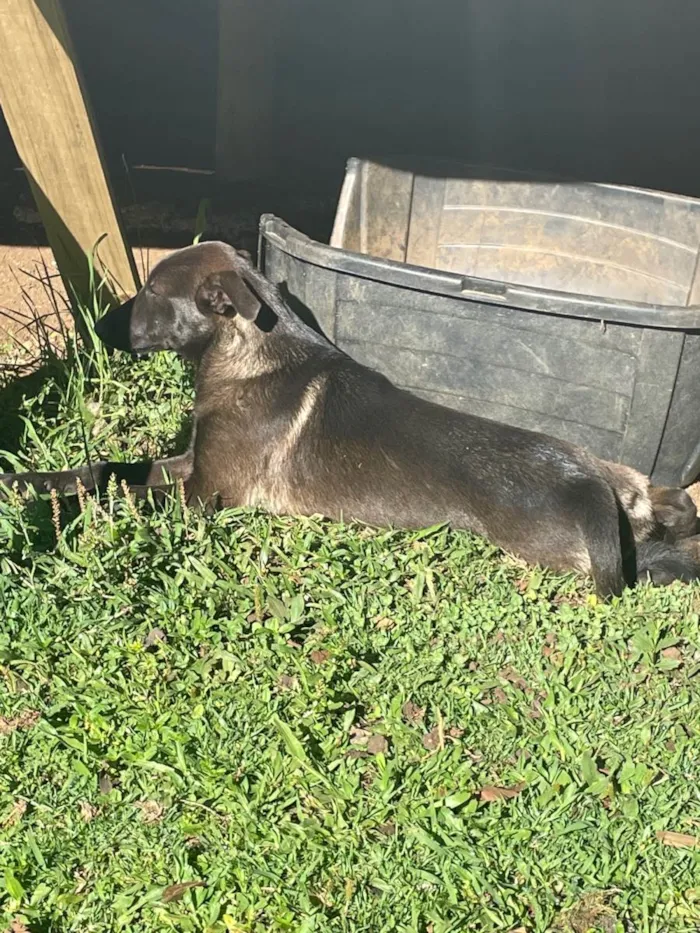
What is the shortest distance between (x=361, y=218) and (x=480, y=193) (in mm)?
696

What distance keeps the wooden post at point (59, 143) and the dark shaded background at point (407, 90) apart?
5.20ft

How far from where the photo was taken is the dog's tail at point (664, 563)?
14.8ft

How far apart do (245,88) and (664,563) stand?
473cm

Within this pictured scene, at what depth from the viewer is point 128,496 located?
401cm

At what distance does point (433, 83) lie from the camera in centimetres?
1048

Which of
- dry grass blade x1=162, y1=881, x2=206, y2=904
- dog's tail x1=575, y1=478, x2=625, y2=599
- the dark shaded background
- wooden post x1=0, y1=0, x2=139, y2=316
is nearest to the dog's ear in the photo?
wooden post x1=0, y1=0, x2=139, y2=316

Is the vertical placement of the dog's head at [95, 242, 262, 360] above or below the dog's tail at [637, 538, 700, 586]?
above

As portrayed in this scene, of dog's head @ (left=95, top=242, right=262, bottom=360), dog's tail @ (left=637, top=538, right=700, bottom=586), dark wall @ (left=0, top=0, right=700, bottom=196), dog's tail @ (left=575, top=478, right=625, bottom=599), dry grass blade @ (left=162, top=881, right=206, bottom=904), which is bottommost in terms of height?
dry grass blade @ (left=162, top=881, right=206, bottom=904)

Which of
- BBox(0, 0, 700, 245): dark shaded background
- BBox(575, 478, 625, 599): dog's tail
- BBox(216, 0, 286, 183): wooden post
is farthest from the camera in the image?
BBox(0, 0, 700, 245): dark shaded background

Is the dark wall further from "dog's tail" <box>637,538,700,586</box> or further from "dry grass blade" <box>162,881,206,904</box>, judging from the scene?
"dry grass blade" <box>162,881,206,904</box>

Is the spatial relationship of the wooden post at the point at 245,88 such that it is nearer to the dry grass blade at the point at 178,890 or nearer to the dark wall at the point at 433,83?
the dark wall at the point at 433,83

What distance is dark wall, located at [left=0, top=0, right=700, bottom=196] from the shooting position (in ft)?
29.0

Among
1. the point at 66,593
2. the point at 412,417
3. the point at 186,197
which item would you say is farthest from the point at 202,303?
the point at 186,197

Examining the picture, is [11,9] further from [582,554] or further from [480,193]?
[582,554]
